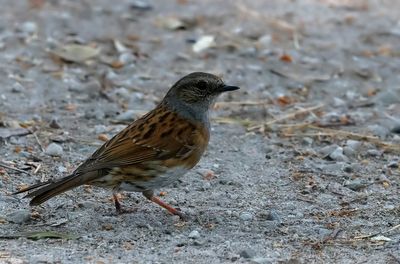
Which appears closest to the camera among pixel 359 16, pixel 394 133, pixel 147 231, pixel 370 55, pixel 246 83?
pixel 147 231

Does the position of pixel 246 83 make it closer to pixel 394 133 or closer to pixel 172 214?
pixel 394 133

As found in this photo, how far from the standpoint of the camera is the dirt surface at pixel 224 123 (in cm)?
691

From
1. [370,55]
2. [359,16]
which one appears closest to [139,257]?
[370,55]

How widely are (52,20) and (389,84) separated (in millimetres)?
4624

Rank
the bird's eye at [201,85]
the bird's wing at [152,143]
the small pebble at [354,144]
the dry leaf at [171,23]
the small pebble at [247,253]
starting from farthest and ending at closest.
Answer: the dry leaf at [171,23] → the small pebble at [354,144] → the bird's eye at [201,85] → the bird's wing at [152,143] → the small pebble at [247,253]

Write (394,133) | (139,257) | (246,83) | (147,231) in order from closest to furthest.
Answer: (139,257), (147,231), (394,133), (246,83)

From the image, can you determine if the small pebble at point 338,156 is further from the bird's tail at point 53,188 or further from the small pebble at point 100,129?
the bird's tail at point 53,188

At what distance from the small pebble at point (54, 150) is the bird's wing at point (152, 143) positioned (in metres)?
1.22

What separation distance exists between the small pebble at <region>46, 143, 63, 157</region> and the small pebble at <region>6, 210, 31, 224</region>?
1603mm

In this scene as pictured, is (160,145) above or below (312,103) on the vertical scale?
above

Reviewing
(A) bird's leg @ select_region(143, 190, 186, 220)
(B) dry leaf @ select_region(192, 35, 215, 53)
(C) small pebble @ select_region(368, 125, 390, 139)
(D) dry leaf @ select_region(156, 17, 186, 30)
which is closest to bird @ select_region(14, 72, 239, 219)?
(A) bird's leg @ select_region(143, 190, 186, 220)

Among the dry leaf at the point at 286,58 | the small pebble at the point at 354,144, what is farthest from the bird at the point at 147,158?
the dry leaf at the point at 286,58

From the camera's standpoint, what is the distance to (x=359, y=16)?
13.5m

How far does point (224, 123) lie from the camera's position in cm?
999
